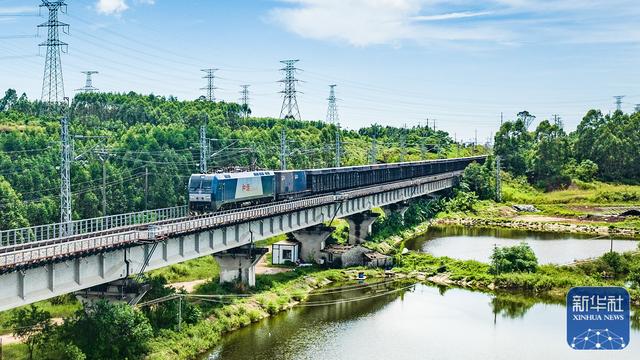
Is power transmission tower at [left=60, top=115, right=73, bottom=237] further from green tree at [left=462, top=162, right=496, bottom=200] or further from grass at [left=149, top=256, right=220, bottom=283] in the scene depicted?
green tree at [left=462, top=162, right=496, bottom=200]

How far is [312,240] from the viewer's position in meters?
76.4

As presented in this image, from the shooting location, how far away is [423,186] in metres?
123

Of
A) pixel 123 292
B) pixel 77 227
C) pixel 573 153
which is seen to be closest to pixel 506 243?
pixel 77 227

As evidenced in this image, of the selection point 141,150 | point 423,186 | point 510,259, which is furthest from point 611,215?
point 141,150

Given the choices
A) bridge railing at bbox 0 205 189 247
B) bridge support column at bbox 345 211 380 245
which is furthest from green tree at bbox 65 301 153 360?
bridge support column at bbox 345 211 380 245

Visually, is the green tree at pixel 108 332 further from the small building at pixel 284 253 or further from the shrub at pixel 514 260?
the shrub at pixel 514 260

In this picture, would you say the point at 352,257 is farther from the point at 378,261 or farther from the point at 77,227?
the point at 77,227

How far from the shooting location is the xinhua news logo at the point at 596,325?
133ft

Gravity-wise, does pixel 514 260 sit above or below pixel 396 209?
below

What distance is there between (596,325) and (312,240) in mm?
39315

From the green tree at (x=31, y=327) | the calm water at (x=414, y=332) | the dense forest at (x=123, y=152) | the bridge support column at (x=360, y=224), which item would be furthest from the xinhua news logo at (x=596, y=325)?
the bridge support column at (x=360, y=224)

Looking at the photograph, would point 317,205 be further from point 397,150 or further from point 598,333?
point 397,150

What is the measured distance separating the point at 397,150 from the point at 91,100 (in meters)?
87.4

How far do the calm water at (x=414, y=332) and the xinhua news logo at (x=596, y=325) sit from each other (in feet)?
7.77
